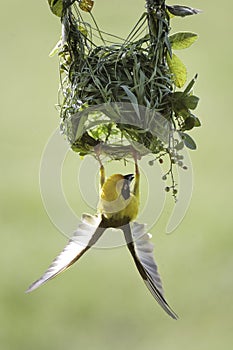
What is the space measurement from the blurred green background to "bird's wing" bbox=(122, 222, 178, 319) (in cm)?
174

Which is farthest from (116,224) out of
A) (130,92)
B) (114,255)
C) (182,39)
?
(114,255)

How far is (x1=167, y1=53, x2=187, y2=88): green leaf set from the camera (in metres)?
1.28

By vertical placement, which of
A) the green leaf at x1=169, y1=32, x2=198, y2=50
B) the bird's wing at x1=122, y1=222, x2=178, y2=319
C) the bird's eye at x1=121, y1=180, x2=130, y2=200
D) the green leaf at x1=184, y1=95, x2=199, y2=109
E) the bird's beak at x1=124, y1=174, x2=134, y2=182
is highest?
the green leaf at x1=169, y1=32, x2=198, y2=50

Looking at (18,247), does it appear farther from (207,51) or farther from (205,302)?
(207,51)

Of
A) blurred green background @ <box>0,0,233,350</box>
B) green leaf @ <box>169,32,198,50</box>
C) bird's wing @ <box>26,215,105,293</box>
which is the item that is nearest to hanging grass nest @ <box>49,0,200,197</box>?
green leaf @ <box>169,32,198,50</box>

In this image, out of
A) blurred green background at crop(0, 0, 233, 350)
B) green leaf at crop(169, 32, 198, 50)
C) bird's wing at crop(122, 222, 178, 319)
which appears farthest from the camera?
blurred green background at crop(0, 0, 233, 350)

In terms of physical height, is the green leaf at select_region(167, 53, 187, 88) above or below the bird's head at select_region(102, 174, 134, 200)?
above

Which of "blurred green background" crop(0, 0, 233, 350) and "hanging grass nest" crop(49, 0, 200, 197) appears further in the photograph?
"blurred green background" crop(0, 0, 233, 350)

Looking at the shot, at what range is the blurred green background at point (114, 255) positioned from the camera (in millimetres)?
3104

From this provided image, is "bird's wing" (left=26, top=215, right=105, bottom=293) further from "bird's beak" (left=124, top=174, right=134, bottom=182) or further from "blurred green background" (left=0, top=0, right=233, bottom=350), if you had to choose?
"blurred green background" (left=0, top=0, right=233, bottom=350)

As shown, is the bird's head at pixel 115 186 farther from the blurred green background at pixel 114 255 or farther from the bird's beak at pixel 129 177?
the blurred green background at pixel 114 255

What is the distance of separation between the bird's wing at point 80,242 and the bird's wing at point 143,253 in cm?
5

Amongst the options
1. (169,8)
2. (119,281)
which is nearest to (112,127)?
(169,8)

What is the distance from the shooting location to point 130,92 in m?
1.21
